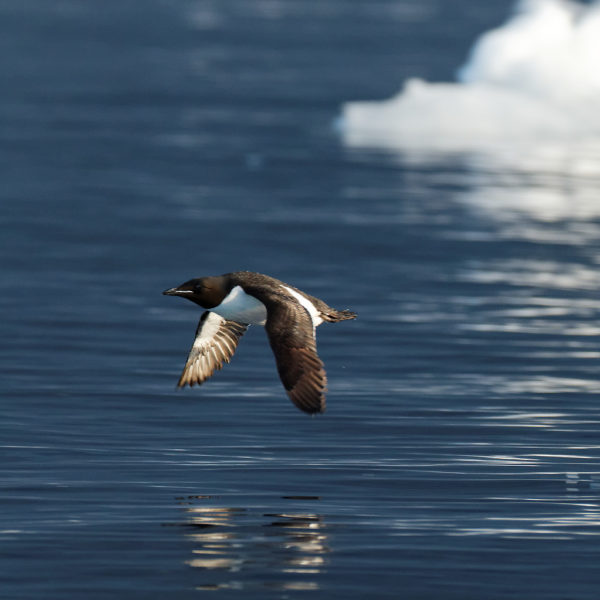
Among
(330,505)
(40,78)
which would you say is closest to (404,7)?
(40,78)

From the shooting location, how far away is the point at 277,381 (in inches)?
673

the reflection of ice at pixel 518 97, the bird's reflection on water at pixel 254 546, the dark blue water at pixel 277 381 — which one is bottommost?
the bird's reflection on water at pixel 254 546

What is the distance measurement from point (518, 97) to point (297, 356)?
28.4 m

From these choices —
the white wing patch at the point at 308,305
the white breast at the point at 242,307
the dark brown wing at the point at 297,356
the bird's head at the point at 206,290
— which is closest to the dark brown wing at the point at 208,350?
the bird's head at the point at 206,290

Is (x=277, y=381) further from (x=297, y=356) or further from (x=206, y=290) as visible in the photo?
(x=297, y=356)

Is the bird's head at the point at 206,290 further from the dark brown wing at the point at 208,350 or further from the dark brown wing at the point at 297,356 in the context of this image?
the dark brown wing at the point at 297,356

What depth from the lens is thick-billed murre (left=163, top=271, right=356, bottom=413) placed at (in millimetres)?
12023

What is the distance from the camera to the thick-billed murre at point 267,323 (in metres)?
12.0

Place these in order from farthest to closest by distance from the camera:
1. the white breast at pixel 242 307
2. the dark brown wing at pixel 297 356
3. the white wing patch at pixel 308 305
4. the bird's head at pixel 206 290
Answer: the bird's head at pixel 206 290, the white breast at pixel 242 307, the white wing patch at pixel 308 305, the dark brown wing at pixel 297 356

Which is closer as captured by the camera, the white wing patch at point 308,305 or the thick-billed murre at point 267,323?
the thick-billed murre at point 267,323

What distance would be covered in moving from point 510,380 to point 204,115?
92.4 feet

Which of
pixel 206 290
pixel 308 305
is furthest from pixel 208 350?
pixel 308 305

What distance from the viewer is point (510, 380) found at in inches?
680

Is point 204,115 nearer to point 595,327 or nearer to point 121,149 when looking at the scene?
point 121,149
